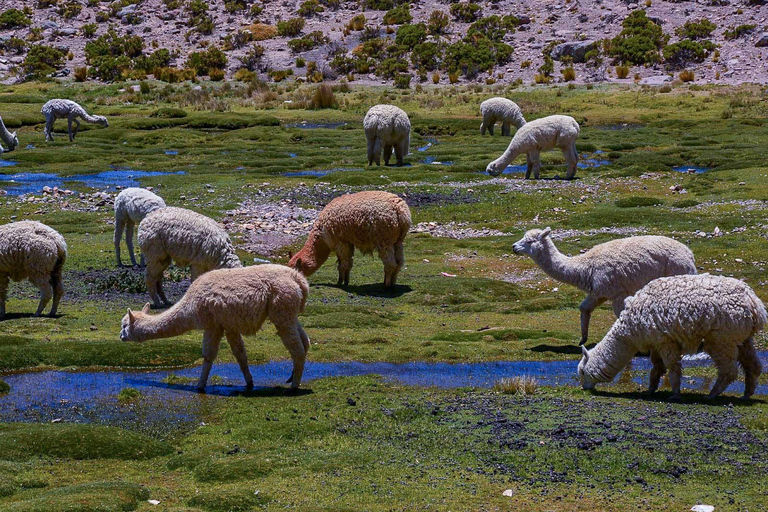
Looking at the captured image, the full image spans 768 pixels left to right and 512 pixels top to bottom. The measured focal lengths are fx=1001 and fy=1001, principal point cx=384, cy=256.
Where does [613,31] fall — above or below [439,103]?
above

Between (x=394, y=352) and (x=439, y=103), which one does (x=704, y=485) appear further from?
(x=439, y=103)

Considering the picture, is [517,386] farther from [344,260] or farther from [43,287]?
[43,287]

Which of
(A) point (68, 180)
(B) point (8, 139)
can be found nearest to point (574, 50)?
(B) point (8, 139)

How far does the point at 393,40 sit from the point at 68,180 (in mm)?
48182

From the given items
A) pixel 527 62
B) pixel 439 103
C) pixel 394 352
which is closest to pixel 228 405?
pixel 394 352

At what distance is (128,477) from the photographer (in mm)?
10922

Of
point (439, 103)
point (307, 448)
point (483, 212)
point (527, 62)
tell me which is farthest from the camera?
point (527, 62)

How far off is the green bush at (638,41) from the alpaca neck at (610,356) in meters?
63.0

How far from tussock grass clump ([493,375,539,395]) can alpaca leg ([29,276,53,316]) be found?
30.5 ft

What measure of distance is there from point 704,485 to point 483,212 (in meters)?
22.3

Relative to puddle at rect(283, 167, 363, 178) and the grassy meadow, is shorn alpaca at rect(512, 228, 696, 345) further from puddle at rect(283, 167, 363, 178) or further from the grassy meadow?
puddle at rect(283, 167, 363, 178)

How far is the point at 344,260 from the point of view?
74.0 feet

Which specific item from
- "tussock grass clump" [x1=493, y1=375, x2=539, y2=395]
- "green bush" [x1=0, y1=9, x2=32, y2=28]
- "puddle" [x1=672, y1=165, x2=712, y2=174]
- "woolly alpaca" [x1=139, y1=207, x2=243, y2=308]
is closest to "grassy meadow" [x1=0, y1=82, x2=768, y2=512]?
"tussock grass clump" [x1=493, y1=375, x2=539, y2=395]

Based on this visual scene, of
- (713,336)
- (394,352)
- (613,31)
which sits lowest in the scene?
(394,352)
